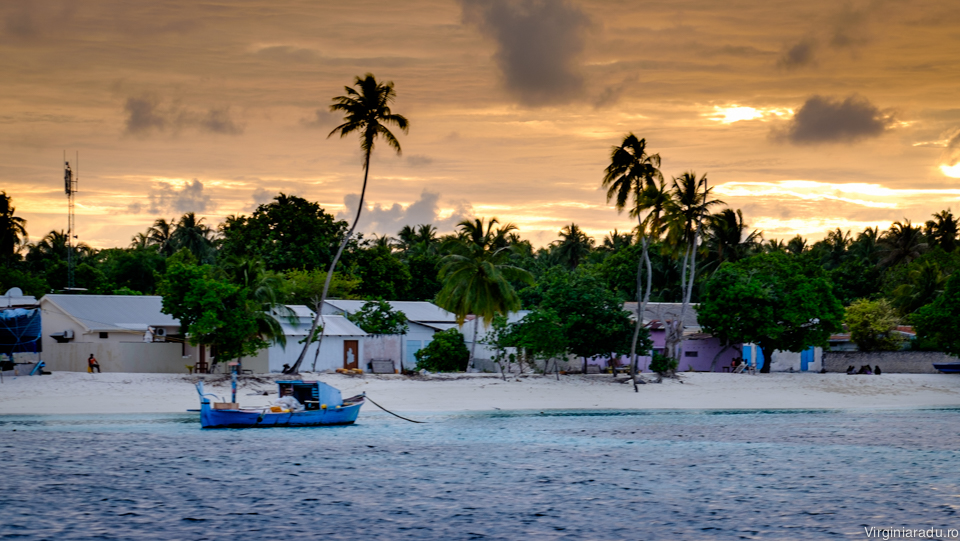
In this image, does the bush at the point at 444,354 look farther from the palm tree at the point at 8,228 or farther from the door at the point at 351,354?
the palm tree at the point at 8,228

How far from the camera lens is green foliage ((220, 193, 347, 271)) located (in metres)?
72.9

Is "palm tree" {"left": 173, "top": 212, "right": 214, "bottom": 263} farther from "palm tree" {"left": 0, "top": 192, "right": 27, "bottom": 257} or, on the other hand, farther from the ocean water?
the ocean water

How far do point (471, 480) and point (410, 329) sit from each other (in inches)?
1168

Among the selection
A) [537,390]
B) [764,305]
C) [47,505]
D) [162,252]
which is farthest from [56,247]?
[47,505]

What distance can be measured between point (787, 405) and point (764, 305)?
716cm

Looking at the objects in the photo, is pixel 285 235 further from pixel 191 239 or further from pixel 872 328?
pixel 872 328

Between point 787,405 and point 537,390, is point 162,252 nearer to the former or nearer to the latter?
point 537,390

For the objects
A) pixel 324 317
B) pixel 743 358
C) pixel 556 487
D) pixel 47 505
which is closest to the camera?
pixel 47 505

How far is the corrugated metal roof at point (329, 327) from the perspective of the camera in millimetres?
47281

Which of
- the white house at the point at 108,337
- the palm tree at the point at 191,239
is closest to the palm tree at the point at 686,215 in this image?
the white house at the point at 108,337

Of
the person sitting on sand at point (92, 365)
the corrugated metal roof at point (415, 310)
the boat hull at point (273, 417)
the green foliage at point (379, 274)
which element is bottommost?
the boat hull at point (273, 417)

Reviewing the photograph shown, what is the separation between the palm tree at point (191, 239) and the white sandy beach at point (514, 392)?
5746 cm

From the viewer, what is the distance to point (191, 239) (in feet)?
317

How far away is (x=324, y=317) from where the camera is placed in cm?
5028
